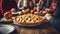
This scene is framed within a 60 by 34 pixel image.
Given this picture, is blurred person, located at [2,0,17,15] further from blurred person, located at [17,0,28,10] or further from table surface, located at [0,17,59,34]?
table surface, located at [0,17,59,34]

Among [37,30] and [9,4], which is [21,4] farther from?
[37,30]

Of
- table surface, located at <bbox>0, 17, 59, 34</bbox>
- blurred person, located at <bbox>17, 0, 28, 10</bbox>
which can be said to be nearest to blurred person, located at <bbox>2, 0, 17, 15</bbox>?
Answer: blurred person, located at <bbox>17, 0, 28, 10</bbox>

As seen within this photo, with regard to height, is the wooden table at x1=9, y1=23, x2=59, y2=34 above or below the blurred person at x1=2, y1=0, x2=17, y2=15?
below

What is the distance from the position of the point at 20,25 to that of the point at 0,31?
5.6 inches

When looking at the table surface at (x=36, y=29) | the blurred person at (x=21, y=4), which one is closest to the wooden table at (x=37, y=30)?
the table surface at (x=36, y=29)

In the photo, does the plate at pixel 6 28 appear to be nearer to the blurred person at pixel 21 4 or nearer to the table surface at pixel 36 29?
the table surface at pixel 36 29

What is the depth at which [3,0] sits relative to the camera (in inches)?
68.9

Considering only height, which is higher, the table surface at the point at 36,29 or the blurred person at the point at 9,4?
the blurred person at the point at 9,4

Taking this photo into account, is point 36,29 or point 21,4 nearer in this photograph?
point 36,29

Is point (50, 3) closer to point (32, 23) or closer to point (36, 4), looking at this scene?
point (36, 4)

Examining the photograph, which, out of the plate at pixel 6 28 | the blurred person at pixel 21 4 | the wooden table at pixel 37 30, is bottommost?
the wooden table at pixel 37 30

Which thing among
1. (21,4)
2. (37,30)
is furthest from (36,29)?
(21,4)

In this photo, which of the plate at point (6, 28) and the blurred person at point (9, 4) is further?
the blurred person at point (9, 4)

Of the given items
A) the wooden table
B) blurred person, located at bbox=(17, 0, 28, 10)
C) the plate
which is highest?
blurred person, located at bbox=(17, 0, 28, 10)
